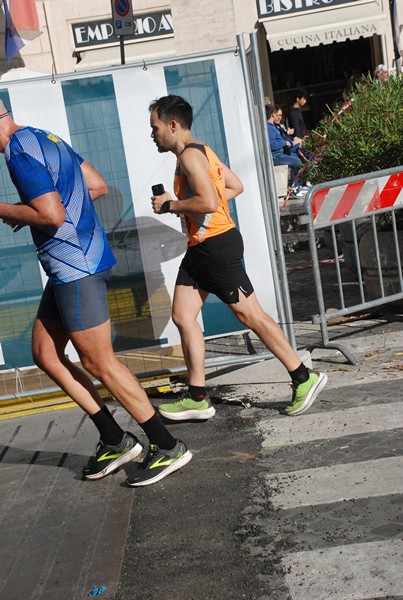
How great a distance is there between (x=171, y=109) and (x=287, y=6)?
16.3 m

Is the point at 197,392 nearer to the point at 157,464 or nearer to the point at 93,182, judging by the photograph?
the point at 157,464

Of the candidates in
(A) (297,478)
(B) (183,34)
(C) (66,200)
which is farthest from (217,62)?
(B) (183,34)

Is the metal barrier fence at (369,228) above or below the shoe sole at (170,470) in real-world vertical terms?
above

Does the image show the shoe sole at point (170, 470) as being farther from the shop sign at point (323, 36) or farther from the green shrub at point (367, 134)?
the shop sign at point (323, 36)

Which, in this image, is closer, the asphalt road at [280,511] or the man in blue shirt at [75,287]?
the asphalt road at [280,511]

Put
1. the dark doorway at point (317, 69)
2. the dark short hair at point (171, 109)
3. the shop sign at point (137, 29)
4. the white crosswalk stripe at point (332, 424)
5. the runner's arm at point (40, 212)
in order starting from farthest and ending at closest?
the dark doorway at point (317, 69) < the shop sign at point (137, 29) < the dark short hair at point (171, 109) < the white crosswalk stripe at point (332, 424) < the runner's arm at point (40, 212)

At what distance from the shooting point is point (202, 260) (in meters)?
5.96

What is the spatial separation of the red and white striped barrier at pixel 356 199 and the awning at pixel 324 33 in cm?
1347

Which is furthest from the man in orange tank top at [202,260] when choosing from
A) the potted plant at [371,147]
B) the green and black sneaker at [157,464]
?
the potted plant at [371,147]

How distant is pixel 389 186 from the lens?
782 cm

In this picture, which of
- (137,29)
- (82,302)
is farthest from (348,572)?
(137,29)

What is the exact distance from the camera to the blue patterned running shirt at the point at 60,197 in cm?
479

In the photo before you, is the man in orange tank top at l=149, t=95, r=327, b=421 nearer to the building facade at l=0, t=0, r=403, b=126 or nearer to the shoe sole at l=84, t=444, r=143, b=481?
the shoe sole at l=84, t=444, r=143, b=481

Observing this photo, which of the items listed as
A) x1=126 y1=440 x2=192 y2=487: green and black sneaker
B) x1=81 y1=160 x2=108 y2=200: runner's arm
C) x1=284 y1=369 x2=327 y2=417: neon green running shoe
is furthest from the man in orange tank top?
x1=126 y1=440 x2=192 y2=487: green and black sneaker
